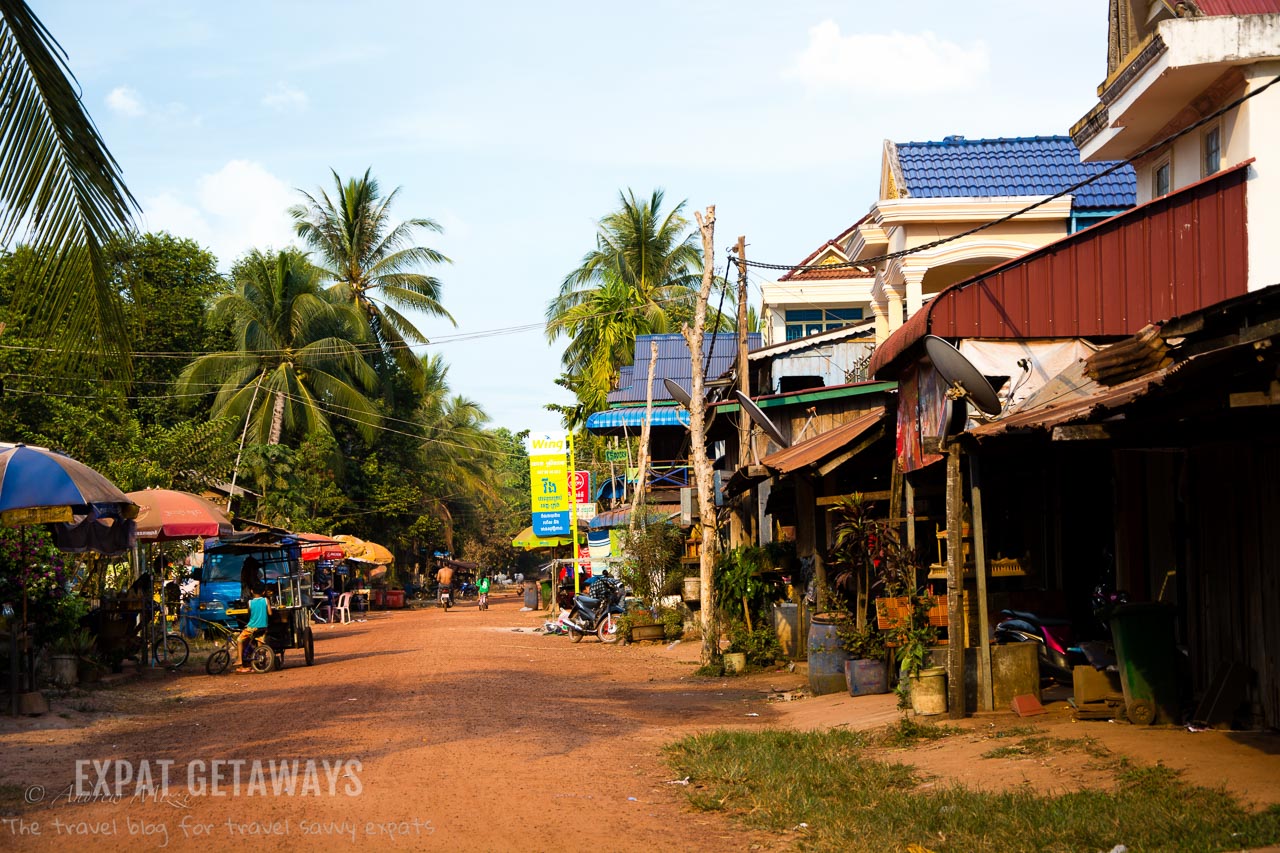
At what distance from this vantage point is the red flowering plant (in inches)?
552

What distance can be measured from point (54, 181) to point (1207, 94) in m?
12.7

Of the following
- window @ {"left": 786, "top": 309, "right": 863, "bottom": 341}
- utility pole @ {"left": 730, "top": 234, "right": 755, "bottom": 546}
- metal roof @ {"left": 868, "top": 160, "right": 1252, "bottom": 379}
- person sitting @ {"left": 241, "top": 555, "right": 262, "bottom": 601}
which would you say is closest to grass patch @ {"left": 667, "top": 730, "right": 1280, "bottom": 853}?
metal roof @ {"left": 868, "top": 160, "right": 1252, "bottom": 379}

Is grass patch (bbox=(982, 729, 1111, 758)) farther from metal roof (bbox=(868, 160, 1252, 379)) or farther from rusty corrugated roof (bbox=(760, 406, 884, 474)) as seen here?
rusty corrugated roof (bbox=(760, 406, 884, 474))

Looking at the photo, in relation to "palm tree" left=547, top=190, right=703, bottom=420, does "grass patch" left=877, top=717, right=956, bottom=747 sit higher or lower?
lower

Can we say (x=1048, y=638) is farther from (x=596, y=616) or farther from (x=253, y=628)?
(x=596, y=616)

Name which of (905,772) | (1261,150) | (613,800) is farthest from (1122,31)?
(613,800)

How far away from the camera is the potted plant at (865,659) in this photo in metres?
13.0

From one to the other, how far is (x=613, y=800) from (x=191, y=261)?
40914 mm

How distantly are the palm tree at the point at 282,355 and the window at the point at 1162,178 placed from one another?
1206 inches

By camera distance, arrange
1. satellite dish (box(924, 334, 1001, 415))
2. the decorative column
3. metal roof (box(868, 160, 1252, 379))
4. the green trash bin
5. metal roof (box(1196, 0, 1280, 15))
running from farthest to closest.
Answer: the decorative column < metal roof (box(1196, 0, 1280, 15)) < metal roof (box(868, 160, 1252, 379)) < satellite dish (box(924, 334, 1001, 415)) < the green trash bin

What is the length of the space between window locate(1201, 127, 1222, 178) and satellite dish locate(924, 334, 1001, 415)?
558 centimetres

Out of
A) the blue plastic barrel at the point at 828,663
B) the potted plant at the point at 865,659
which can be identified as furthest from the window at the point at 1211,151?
the blue plastic barrel at the point at 828,663

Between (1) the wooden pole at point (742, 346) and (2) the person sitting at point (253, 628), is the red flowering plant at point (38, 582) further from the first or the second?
(1) the wooden pole at point (742, 346)

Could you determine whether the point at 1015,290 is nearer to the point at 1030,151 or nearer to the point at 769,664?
the point at 769,664
